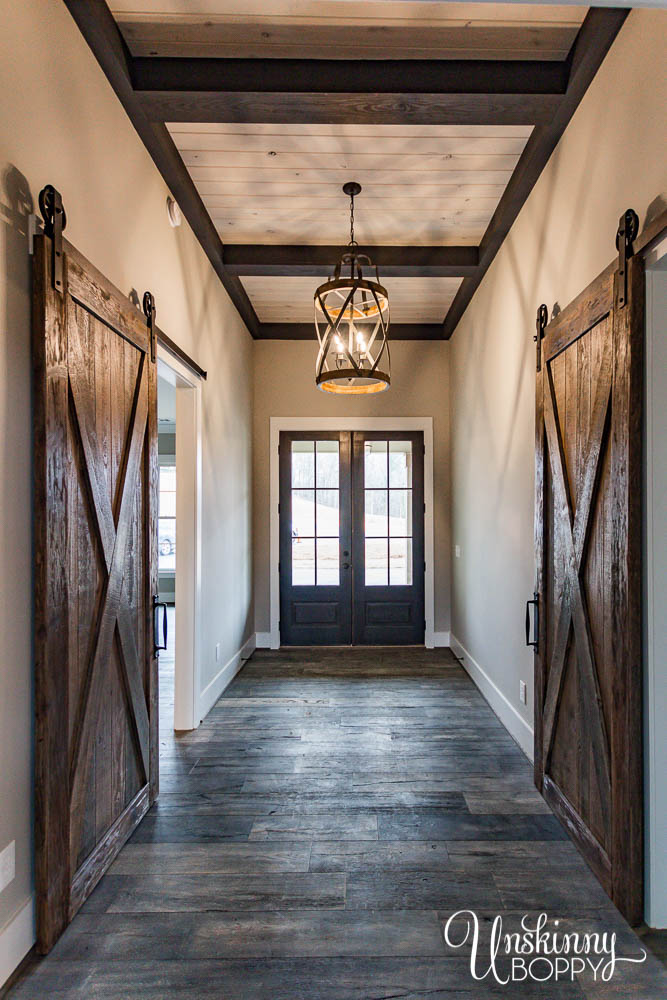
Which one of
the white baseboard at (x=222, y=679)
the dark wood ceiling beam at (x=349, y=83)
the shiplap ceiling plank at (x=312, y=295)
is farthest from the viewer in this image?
the shiplap ceiling plank at (x=312, y=295)

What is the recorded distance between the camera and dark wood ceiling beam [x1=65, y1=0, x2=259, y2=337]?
206 cm

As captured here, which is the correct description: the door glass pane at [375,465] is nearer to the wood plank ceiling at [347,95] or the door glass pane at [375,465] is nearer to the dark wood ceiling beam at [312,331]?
the dark wood ceiling beam at [312,331]

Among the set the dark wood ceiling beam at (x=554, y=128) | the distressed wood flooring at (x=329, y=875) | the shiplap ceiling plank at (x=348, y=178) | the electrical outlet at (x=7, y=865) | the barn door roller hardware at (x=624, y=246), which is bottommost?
the distressed wood flooring at (x=329, y=875)

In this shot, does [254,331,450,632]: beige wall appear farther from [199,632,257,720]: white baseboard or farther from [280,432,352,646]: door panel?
[199,632,257,720]: white baseboard

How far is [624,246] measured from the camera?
1.98m

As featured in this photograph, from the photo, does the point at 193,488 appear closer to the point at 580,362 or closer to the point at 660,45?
the point at 580,362

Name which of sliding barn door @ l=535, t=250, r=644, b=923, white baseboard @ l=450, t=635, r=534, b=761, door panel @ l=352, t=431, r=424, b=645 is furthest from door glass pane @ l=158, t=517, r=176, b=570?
sliding barn door @ l=535, t=250, r=644, b=923

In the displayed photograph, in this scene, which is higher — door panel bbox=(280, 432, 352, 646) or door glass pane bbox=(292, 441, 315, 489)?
door glass pane bbox=(292, 441, 315, 489)

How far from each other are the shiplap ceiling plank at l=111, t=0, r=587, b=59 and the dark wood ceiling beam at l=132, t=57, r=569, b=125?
1.4 inches

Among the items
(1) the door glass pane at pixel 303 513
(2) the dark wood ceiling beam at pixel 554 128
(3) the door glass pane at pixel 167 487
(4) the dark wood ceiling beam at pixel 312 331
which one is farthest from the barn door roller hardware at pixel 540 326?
(3) the door glass pane at pixel 167 487

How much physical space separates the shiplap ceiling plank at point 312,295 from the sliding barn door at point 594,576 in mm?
2191

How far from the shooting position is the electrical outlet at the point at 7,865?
1.67 m

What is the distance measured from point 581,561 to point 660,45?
5.83ft

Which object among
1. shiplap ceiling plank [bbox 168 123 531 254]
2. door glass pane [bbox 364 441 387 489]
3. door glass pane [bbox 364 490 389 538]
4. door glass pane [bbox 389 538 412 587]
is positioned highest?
shiplap ceiling plank [bbox 168 123 531 254]
